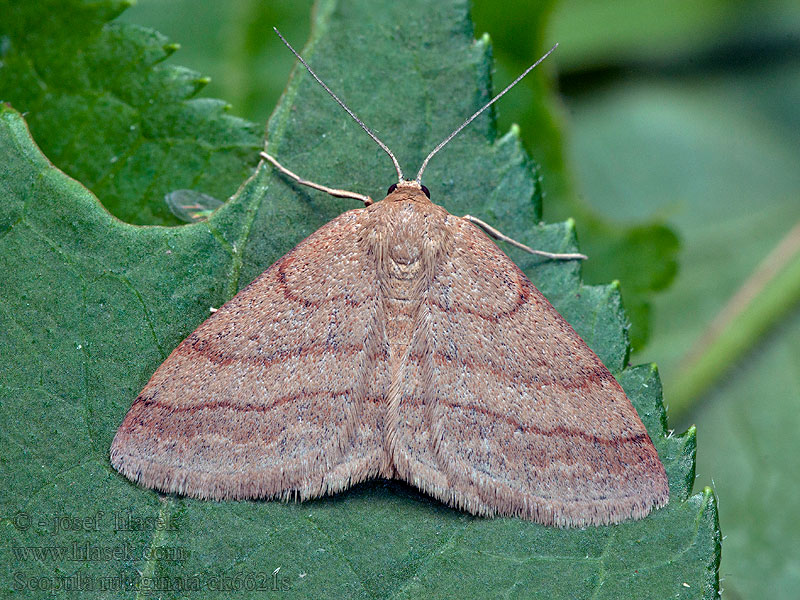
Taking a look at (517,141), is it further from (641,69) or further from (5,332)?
(641,69)

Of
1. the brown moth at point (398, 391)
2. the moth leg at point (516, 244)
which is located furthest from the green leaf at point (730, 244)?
the brown moth at point (398, 391)

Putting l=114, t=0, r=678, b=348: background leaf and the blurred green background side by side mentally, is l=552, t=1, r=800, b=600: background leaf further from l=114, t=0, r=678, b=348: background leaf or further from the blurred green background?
l=114, t=0, r=678, b=348: background leaf

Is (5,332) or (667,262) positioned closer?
(5,332)

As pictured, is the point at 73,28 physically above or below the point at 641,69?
below

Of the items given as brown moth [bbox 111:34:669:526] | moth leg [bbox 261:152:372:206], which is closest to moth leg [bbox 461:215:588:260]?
brown moth [bbox 111:34:669:526]

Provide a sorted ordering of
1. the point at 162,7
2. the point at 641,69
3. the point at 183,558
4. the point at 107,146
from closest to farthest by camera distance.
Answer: the point at 183,558 → the point at 107,146 → the point at 162,7 → the point at 641,69

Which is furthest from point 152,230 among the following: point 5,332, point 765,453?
point 765,453

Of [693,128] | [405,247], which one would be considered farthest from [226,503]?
[693,128]

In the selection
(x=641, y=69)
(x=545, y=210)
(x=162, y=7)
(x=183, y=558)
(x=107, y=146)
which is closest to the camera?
(x=183, y=558)
